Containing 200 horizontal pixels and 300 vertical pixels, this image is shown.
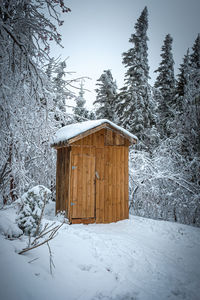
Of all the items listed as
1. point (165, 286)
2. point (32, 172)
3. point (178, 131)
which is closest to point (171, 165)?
point (178, 131)

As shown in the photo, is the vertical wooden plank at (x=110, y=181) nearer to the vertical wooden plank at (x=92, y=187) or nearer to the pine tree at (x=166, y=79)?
the vertical wooden plank at (x=92, y=187)

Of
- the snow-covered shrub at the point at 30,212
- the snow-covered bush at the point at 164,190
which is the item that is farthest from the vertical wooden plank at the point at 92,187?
the snow-covered bush at the point at 164,190

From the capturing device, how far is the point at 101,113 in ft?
58.2

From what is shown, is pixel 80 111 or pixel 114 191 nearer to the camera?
pixel 114 191

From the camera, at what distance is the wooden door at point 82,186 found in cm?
654

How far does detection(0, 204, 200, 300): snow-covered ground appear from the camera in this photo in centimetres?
206

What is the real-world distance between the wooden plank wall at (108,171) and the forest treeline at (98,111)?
4.23 feet

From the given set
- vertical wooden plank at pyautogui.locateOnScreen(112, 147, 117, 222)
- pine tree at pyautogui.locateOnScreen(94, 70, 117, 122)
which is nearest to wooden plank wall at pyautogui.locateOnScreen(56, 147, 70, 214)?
vertical wooden plank at pyautogui.locateOnScreen(112, 147, 117, 222)

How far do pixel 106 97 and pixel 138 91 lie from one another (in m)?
4.65

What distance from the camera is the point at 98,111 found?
58.7 ft

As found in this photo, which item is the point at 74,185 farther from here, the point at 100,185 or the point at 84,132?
the point at 84,132

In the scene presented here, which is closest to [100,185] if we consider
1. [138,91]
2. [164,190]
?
[164,190]

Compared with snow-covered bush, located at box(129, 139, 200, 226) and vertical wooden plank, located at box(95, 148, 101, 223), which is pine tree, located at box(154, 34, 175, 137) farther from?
vertical wooden plank, located at box(95, 148, 101, 223)

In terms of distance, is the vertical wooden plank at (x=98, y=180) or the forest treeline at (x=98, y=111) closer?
the forest treeline at (x=98, y=111)
